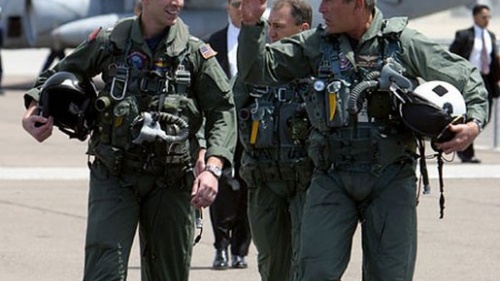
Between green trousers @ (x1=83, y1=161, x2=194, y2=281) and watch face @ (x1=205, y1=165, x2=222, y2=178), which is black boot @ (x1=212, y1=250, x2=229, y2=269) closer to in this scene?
green trousers @ (x1=83, y1=161, x2=194, y2=281)

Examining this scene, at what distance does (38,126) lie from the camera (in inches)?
254

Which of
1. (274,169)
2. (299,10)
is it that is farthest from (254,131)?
(299,10)

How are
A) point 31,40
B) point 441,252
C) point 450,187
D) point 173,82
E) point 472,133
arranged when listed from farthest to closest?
point 31,40
point 450,187
point 441,252
point 173,82
point 472,133

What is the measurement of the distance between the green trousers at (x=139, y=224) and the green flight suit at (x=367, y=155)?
66cm

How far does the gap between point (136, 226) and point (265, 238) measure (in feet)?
3.64

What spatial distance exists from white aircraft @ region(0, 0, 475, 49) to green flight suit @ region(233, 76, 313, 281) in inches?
847

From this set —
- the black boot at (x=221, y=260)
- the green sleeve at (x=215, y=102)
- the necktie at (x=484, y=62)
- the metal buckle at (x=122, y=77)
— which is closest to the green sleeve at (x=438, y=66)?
the green sleeve at (x=215, y=102)

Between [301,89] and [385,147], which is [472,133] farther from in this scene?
[301,89]

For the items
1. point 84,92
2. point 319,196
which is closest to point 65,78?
point 84,92

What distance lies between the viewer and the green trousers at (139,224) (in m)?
6.41

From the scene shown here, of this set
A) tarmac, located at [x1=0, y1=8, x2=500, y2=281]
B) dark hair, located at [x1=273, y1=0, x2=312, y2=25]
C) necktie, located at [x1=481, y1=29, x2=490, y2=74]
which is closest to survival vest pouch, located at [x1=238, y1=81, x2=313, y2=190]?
dark hair, located at [x1=273, y1=0, x2=312, y2=25]

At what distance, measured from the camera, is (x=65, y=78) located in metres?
6.48

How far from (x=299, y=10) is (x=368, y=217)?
1654 mm

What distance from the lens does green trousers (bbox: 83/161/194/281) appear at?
6410 mm
